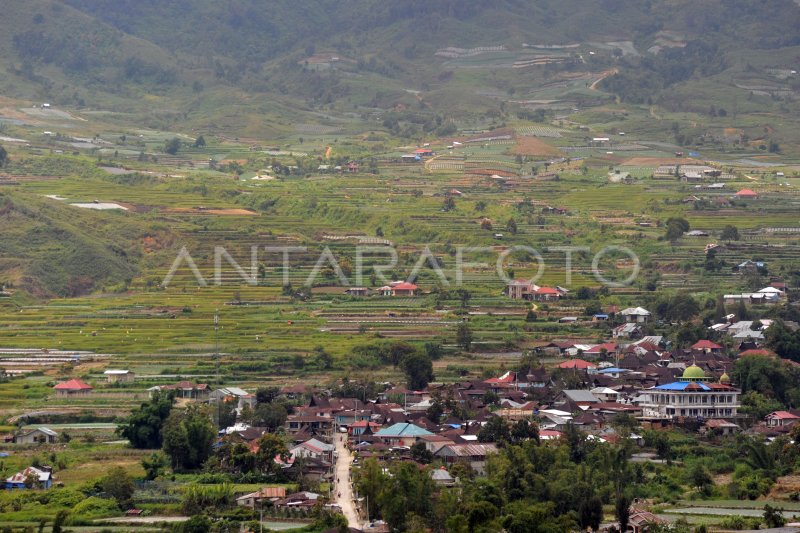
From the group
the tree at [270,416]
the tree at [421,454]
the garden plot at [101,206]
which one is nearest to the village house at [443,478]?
the tree at [421,454]

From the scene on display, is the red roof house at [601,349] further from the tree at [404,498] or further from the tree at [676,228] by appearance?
the tree at [404,498]

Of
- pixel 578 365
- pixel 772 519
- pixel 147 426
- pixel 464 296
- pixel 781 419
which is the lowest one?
pixel 772 519

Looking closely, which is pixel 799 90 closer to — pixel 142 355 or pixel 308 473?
pixel 142 355

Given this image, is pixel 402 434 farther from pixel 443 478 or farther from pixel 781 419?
pixel 781 419

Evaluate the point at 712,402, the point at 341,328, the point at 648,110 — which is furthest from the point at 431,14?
the point at 712,402

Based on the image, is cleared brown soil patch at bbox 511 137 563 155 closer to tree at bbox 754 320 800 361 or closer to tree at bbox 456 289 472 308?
tree at bbox 456 289 472 308

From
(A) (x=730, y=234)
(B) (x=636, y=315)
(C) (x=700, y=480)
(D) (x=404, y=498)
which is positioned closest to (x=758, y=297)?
(B) (x=636, y=315)
